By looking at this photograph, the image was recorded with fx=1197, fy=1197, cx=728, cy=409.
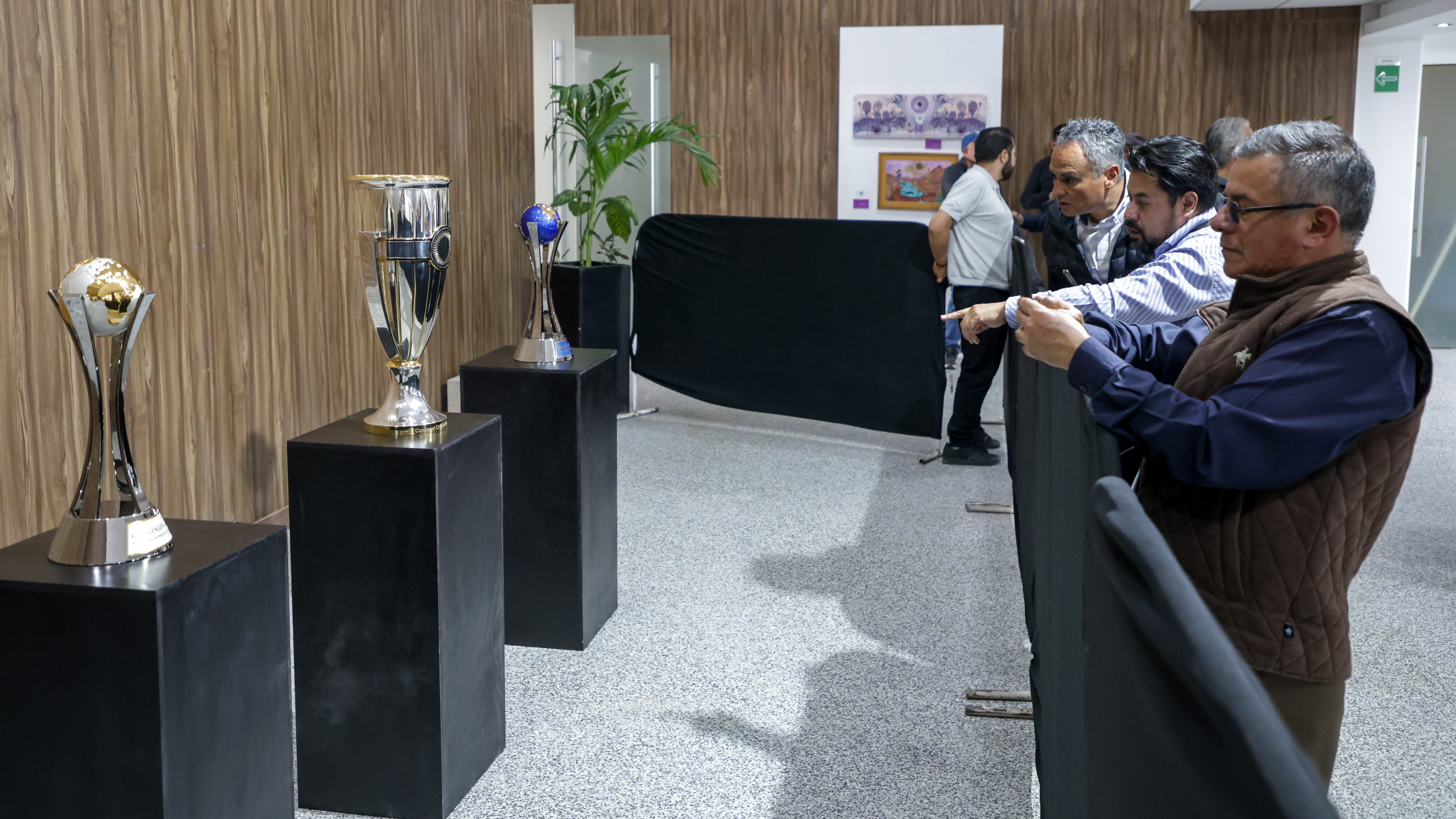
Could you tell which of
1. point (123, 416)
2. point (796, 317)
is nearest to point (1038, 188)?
point (796, 317)

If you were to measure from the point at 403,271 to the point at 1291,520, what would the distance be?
1.79 m

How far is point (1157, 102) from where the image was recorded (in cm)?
888

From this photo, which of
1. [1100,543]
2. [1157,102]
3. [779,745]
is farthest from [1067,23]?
[1100,543]

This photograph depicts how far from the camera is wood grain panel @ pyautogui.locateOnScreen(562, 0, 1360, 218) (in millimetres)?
8742

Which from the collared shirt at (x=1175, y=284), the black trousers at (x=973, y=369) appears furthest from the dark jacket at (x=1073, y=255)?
the black trousers at (x=973, y=369)

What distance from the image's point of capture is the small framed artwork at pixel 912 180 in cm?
881

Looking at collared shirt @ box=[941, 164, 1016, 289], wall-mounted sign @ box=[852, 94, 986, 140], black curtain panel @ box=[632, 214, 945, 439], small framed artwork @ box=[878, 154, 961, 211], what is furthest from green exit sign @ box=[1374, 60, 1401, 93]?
black curtain panel @ box=[632, 214, 945, 439]

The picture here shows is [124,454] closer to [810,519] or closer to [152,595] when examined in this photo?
[152,595]

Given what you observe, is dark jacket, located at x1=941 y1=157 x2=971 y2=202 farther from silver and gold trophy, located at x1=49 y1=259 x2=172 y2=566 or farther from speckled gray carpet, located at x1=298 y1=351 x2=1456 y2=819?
silver and gold trophy, located at x1=49 y1=259 x2=172 y2=566

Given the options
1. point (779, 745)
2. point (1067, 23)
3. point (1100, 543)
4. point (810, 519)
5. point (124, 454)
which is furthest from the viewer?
point (1067, 23)

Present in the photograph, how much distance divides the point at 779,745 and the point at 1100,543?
2.26 metres

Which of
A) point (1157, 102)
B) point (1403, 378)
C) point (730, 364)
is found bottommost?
point (730, 364)

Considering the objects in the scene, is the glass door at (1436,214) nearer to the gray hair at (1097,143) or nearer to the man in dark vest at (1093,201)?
the man in dark vest at (1093,201)

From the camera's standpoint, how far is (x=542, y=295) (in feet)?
11.7
